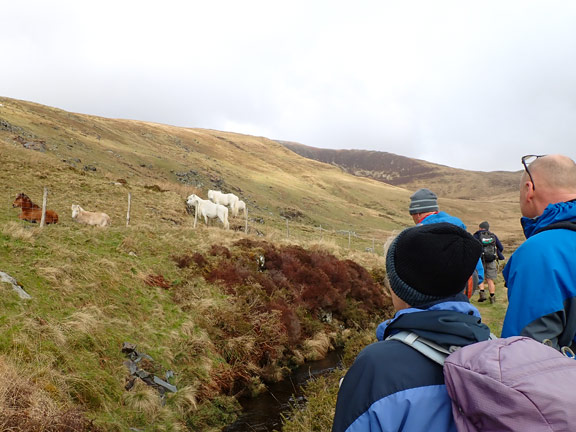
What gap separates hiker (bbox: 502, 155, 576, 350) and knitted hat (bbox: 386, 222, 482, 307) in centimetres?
56

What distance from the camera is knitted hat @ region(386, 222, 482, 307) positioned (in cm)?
188

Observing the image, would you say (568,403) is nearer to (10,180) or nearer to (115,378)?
(115,378)

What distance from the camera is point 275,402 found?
30.0ft

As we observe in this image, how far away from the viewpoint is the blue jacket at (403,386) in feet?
5.24

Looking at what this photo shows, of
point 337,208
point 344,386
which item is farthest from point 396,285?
point 337,208

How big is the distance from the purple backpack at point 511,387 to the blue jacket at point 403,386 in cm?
12

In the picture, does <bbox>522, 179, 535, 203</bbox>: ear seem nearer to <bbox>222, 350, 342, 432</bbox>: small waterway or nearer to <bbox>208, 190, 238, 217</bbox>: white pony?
<bbox>222, 350, 342, 432</bbox>: small waterway

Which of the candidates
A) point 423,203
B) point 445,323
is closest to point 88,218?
point 423,203

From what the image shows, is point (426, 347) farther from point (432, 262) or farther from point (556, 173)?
point (556, 173)

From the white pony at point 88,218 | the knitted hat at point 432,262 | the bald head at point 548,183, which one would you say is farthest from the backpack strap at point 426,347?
the white pony at point 88,218

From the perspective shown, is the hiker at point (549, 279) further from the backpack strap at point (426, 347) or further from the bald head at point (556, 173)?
the backpack strap at point (426, 347)

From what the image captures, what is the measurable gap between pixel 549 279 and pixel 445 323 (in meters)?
0.93

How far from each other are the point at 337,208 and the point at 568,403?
6505 cm

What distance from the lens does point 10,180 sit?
20.5 metres
